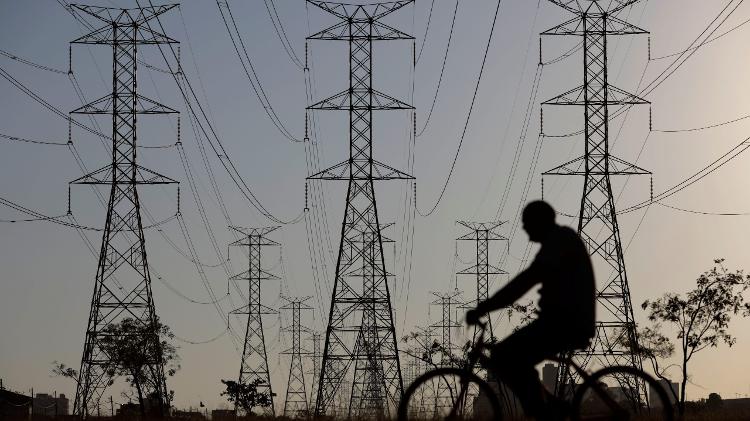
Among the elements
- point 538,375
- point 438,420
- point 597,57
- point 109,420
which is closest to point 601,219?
point 597,57

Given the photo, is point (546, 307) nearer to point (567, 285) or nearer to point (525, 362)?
point (567, 285)

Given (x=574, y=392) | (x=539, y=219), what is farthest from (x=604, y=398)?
(x=539, y=219)

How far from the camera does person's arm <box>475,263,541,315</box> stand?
14852 millimetres

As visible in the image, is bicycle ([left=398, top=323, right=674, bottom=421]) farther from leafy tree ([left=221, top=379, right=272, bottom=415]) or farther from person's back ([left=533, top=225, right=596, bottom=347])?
leafy tree ([left=221, top=379, right=272, bottom=415])

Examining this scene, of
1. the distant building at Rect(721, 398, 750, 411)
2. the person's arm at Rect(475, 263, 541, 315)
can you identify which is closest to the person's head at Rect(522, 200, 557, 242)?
the person's arm at Rect(475, 263, 541, 315)

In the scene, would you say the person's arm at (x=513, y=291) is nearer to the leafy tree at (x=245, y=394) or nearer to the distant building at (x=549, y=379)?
the distant building at (x=549, y=379)

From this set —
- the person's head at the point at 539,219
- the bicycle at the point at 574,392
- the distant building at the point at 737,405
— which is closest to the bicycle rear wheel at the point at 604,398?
the bicycle at the point at 574,392

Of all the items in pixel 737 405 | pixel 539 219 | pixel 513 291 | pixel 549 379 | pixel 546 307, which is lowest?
pixel 546 307

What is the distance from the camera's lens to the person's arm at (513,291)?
1485 cm

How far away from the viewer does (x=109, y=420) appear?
3019 centimetres

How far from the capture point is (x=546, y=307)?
48.9 ft

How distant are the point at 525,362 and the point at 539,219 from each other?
1.52 meters

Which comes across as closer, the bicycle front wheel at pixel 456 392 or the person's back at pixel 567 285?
the person's back at pixel 567 285

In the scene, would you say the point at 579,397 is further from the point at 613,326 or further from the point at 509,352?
the point at 613,326
